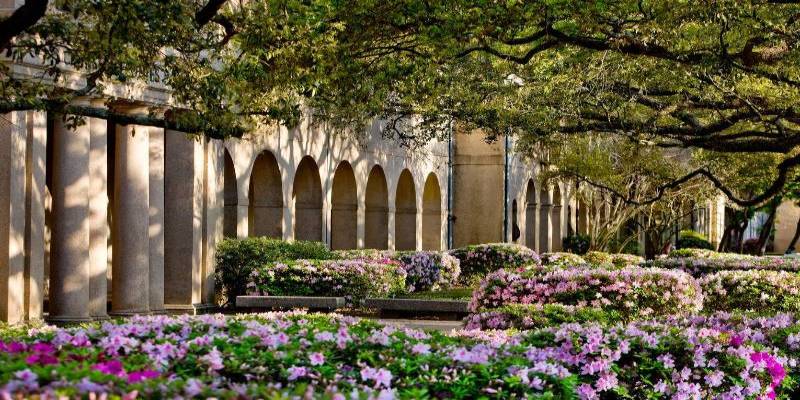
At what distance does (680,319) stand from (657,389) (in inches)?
114

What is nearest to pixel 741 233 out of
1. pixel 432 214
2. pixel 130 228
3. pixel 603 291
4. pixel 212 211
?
pixel 432 214

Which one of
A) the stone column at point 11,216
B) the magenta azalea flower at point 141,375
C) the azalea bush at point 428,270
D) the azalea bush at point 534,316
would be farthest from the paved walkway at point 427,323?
the magenta azalea flower at point 141,375

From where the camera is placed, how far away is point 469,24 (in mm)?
15203

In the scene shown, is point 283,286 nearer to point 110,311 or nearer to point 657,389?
point 110,311

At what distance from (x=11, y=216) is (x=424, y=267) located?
1249 cm

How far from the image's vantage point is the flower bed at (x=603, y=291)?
48.6 feet

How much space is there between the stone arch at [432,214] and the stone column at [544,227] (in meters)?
9.96

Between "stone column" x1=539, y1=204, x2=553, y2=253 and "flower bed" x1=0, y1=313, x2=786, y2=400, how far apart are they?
1553 inches

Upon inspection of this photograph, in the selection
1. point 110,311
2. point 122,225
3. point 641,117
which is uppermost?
point 641,117

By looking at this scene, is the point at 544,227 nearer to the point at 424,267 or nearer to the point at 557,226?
the point at 557,226

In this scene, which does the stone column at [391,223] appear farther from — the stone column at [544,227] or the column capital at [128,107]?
the stone column at [544,227]

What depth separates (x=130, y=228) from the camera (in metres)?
18.7

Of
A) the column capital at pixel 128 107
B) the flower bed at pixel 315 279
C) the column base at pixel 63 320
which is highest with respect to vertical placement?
the column capital at pixel 128 107

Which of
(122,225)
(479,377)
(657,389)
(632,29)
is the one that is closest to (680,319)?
(657,389)
